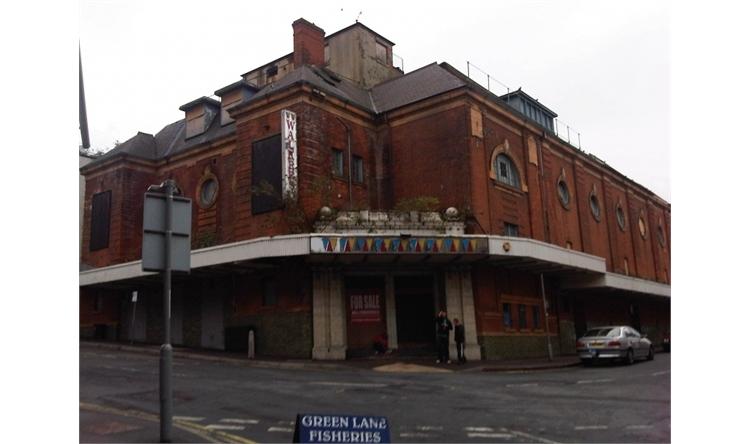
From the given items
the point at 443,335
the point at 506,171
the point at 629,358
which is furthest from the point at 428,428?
the point at 506,171

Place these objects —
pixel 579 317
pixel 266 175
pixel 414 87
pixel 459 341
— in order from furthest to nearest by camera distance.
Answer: pixel 414 87 → pixel 579 317 → pixel 266 175 → pixel 459 341

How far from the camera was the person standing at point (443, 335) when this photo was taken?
2220 centimetres

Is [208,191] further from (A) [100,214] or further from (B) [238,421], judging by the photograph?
(B) [238,421]

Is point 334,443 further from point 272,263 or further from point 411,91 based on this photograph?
point 411,91

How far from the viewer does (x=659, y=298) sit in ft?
79.0

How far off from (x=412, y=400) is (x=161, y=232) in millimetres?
6456

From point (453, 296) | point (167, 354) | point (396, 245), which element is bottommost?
point (167, 354)

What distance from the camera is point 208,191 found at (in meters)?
30.5

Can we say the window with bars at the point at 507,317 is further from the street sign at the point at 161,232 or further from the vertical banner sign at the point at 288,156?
the street sign at the point at 161,232

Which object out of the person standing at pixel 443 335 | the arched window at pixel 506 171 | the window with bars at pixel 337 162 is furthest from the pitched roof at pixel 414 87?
the person standing at pixel 443 335

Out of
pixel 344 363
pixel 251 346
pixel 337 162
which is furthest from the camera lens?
pixel 337 162

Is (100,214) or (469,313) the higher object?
(100,214)

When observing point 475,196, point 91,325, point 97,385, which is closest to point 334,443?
point 97,385

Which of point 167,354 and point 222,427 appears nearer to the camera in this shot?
point 167,354
